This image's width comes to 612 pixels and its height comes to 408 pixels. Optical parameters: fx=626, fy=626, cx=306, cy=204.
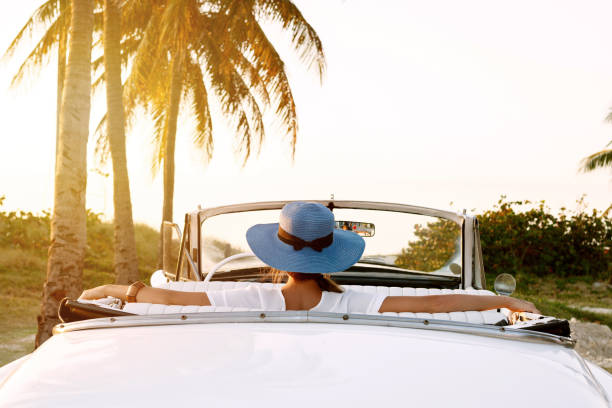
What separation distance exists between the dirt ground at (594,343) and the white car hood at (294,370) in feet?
25.4

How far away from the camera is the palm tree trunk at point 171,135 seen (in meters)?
19.2

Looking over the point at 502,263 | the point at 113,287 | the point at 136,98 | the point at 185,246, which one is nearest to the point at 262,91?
the point at 136,98

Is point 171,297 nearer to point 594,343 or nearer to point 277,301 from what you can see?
point 277,301

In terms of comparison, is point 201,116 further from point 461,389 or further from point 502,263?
point 461,389

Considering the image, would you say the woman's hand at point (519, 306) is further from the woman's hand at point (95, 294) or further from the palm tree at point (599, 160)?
the palm tree at point (599, 160)

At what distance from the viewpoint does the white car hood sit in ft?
5.54

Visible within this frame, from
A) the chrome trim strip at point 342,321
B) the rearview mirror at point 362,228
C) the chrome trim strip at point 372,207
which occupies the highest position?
the chrome trim strip at point 372,207

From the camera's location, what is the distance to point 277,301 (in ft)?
9.18

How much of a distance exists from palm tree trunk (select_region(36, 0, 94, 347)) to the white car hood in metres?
7.21

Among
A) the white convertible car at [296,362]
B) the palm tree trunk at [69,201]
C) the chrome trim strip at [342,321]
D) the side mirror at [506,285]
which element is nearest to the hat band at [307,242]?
the white convertible car at [296,362]

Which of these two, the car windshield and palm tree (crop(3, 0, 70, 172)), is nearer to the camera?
the car windshield

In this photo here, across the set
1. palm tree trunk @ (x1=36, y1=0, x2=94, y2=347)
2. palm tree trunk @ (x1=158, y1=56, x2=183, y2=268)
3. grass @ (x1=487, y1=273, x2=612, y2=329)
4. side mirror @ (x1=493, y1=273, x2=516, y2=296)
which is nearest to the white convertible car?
side mirror @ (x1=493, y1=273, x2=516, y2=296)

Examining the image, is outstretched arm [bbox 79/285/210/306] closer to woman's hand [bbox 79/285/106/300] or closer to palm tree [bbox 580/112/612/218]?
woman's hand [bbox 79/285/106/300]

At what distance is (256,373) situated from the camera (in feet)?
5.84
